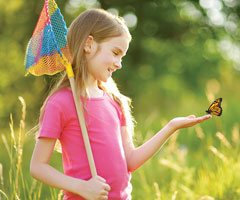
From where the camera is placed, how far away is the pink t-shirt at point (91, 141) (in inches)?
112

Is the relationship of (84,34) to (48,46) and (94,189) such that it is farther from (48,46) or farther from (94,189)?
(94,189)

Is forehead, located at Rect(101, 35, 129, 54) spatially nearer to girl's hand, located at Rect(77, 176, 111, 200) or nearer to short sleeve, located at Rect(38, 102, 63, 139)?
short sleeve, located at Rect(38, 102, 63, 139)

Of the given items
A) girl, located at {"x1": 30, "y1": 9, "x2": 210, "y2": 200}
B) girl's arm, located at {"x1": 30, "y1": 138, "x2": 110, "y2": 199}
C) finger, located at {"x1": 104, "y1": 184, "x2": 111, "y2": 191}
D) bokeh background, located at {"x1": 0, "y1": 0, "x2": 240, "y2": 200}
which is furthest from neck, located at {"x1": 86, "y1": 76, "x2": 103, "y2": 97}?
bokeh background, located at {"x1": 0, "y1": 0, "x2": 240, "y2": 200}

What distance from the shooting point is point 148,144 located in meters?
3.12

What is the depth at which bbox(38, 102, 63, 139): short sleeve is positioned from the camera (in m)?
2.80

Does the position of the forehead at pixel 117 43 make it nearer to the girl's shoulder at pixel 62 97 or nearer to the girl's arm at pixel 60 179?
the girl's shoulder at pixel 62 97

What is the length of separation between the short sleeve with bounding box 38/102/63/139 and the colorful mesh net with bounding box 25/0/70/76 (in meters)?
0.19

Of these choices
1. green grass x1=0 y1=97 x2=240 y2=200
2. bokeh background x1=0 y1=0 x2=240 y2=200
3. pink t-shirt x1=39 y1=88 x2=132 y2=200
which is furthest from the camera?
bokeh background x1=0 y1=0 x2=240 y2=200

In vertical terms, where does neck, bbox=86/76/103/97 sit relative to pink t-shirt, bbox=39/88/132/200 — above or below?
above

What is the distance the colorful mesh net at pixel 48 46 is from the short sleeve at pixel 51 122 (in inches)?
7.6

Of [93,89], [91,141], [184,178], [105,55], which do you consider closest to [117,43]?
[105,55]

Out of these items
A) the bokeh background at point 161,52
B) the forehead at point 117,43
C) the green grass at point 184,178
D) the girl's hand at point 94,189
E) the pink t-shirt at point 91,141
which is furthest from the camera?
the bokeh background at point 161,52

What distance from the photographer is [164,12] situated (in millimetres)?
13672

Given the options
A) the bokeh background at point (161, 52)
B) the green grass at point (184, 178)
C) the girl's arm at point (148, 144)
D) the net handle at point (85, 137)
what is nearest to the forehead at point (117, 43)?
the net handle at point (85, 137)
